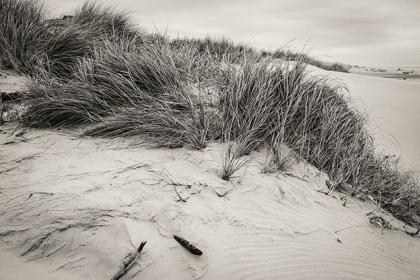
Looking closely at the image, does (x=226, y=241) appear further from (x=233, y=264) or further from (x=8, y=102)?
(x=8, y=102)

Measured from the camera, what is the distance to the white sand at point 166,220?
1.37m

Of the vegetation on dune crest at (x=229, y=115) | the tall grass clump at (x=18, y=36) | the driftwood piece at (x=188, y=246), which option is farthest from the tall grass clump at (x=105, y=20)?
the driftwood piece at (x=188, y=246)

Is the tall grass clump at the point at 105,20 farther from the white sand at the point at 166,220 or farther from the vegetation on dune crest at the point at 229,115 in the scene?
the white sand at the point at 166,220

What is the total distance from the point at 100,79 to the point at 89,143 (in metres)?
1.27

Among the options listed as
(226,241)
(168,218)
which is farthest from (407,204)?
(168,218)

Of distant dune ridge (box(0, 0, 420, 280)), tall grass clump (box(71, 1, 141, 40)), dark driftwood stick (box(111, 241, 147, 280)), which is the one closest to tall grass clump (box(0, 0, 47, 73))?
distant dune ridge (box(0, 0, 420, 280))

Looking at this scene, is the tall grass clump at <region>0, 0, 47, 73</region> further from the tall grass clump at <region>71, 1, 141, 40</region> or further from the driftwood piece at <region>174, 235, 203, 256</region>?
the driftwood piece at <region>174, 235, 203, 256</region>

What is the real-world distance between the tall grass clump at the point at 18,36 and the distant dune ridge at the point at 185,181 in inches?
1.3

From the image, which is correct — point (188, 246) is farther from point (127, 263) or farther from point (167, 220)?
point (127, 263)

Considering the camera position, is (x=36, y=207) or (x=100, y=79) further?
(x=100, y=79)

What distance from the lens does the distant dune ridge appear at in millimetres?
1439

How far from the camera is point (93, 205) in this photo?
1633 millimetres

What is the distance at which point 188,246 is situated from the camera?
1455 mm

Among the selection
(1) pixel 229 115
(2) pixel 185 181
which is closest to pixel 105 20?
(1) pixel 229 115
